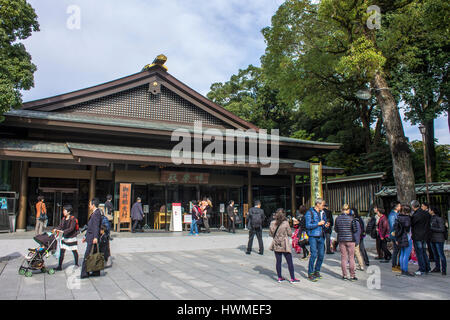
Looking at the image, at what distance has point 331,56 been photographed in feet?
58.1

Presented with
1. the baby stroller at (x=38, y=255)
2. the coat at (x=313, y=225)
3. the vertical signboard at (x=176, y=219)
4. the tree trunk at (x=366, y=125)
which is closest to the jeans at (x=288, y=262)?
the coat at (x=313, y=225)

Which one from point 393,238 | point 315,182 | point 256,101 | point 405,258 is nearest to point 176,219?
point 315,182

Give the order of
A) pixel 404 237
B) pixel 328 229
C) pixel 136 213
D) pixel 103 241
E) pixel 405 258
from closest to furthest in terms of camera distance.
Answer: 1. pixel 404 237
2. pixel 405 258
3. pixel 103 241
4. pixel 328 229
5. pixel 136 213

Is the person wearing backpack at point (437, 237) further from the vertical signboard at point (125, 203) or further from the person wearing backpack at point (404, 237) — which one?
the vertical signboard at point (125, 203)

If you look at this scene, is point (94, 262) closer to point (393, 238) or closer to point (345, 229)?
point (345, 229)

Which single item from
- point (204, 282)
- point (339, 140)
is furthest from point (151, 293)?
point (339, 140)

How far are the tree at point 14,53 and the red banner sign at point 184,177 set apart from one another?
744 centimetres

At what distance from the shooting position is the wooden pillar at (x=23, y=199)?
50.3 ft

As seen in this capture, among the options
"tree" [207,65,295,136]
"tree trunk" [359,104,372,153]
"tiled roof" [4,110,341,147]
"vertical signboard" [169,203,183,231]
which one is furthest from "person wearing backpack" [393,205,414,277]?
"tree" [207,65,295,136]

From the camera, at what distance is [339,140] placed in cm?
3136

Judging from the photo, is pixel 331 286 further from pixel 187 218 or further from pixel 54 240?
pixel 187 218

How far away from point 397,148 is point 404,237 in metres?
4.93

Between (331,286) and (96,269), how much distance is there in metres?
5.03

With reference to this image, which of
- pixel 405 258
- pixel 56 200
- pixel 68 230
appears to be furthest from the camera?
pixel 56 200
